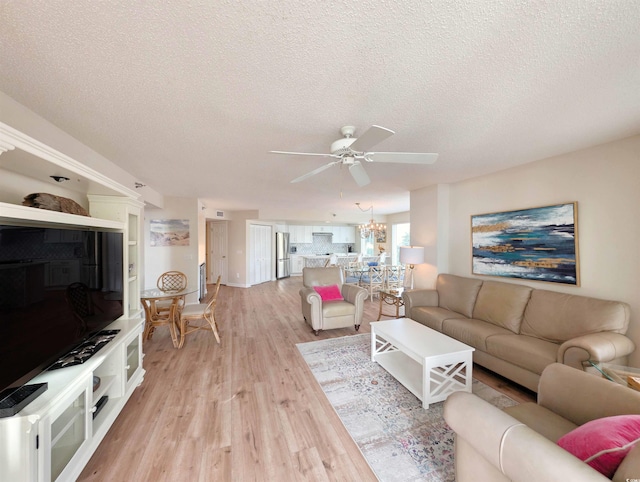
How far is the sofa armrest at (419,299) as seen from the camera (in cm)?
367

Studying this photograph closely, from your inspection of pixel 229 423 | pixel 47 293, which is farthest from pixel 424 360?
pixel 47 293

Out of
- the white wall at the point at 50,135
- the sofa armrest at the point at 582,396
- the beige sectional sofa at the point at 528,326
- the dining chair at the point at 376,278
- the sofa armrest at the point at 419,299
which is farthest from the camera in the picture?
the dining chair at the point at 376,278

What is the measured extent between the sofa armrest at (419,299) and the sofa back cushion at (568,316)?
3.85ft

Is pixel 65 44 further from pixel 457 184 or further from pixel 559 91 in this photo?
pixel 457 184

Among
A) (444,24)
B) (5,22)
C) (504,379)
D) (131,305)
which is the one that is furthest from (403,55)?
(131,305)

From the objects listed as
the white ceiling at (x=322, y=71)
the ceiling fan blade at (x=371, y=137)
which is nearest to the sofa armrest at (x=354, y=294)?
the white ceiling at (x=322, y=71)

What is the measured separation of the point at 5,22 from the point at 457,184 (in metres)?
4.68

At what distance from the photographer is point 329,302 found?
13.0 ft

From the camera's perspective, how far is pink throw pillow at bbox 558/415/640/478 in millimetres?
856

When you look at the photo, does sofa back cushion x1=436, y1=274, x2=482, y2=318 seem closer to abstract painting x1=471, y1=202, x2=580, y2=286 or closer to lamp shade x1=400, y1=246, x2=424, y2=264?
abstract painting x1=471, y1=202, x2=580, y2=286

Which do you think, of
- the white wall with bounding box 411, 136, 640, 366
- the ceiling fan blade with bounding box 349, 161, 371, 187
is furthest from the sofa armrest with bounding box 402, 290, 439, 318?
the ceiling fan blade with bounding box 349, 161, 371, 187

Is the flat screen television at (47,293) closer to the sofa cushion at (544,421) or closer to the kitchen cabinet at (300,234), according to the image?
the sofa cushion at (544,421)

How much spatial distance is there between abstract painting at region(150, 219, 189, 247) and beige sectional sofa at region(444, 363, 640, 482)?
18.2ft

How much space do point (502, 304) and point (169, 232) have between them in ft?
19.5
